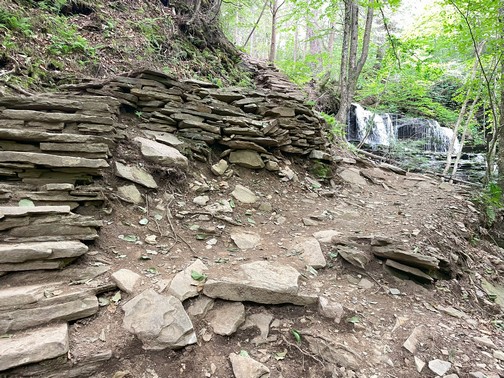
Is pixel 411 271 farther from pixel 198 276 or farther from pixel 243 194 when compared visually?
pixel 243 194

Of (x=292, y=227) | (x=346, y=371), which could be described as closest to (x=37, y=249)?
(x=346, y=371)

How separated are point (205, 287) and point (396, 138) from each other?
1378 cm

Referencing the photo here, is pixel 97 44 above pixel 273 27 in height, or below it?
below

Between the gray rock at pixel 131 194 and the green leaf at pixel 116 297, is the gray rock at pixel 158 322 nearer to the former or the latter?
the green leaf at pixel 116 297

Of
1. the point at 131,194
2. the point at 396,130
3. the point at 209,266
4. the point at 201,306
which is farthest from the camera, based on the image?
the point at 396,130

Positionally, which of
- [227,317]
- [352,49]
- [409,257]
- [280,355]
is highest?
[352,49]

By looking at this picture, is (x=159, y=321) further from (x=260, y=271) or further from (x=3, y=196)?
(x=3, y=196)

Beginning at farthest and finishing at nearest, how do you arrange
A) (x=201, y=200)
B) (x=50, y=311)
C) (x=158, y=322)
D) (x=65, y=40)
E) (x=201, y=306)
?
(x=65, y=40), (x=201, y=200), (x=201, y=306), (x=158, y=322), (x=50, y=311)

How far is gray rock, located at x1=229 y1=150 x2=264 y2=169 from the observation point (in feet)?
17.3

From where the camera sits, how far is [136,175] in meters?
3.93

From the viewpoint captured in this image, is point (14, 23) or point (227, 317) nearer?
point (227, 317)

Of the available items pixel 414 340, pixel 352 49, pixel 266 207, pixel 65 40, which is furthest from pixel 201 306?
pixel 352 49

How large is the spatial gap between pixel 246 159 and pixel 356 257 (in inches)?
108

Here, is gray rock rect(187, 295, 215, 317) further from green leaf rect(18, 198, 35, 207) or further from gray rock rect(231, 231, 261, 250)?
green leaf rect(18, 198, 35, 207)
